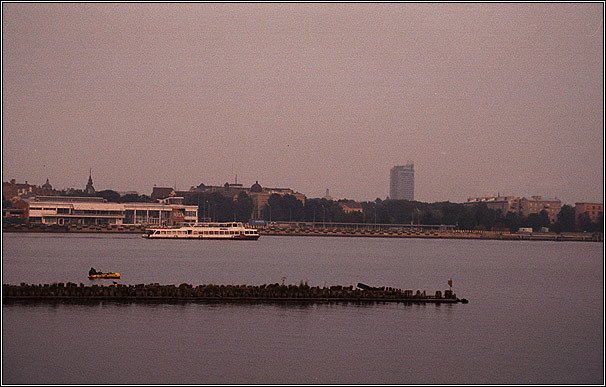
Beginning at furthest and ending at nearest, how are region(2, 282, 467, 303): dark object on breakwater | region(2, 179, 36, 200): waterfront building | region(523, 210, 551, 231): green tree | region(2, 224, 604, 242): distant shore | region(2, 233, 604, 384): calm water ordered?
region(523, 210, 551, 231): green tree → region(2, 224, 604, 242): distant shore → region(2, 179, 36, 200): waterfront building → region(2, 282, 467, 303): dark object on breakwater → region(2, 233, 604, 384): calm water

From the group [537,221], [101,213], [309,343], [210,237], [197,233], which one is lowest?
[309,343]

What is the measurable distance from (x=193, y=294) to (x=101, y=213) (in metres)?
69.7

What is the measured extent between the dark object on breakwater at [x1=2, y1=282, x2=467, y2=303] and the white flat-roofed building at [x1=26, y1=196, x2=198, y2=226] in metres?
65.3

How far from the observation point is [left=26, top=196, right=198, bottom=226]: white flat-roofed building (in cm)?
8650

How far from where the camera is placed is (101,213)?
90.1 metres

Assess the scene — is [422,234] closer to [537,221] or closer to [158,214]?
[537,221]

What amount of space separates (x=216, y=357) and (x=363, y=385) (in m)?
2.86

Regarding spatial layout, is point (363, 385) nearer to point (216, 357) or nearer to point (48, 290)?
point (216, 357)

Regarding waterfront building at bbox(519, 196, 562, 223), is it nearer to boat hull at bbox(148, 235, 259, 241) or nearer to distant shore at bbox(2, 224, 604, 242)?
distant shore at bbox(2, 224, 604, 242)

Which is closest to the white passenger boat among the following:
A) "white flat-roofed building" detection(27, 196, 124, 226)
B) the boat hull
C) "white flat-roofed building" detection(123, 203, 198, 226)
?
the boat hull

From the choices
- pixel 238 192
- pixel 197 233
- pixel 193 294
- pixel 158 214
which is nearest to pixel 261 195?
pixel 238 192

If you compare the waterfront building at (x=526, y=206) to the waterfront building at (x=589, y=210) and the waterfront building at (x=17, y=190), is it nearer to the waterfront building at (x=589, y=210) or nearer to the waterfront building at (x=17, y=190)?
the waterfront building at (x=589, y=210)

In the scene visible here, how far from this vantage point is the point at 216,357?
16.0m

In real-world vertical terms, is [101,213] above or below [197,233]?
above
